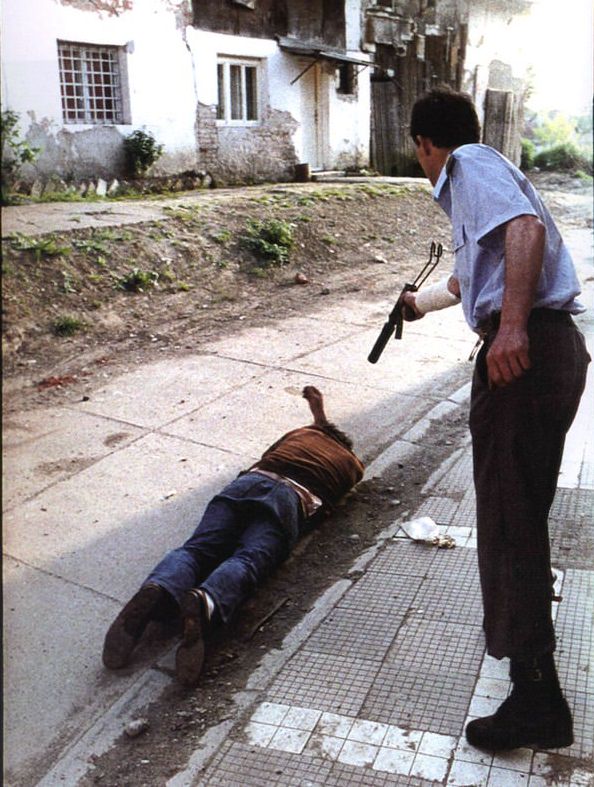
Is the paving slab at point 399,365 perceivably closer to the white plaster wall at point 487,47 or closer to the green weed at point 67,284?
the white plaster wall at point 487,47

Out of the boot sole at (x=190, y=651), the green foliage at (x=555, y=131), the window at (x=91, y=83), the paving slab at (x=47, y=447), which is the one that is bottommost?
the boot sole at (x=190, y=651)

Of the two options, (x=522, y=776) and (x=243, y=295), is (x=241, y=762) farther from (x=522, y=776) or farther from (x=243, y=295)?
(x=243, y=295)

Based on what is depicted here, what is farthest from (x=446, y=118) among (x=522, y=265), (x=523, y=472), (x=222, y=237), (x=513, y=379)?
(x=222, y=237)

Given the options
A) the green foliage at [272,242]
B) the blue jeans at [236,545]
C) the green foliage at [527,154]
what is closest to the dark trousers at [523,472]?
the blue jeans at [236,545]

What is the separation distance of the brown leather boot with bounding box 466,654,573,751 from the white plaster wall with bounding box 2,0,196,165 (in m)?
1.39

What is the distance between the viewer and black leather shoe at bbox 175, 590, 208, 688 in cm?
179

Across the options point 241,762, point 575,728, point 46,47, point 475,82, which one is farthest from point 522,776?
point 475,82

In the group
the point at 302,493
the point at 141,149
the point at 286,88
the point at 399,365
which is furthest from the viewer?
the point at 399,365

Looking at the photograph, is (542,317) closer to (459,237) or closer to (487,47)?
(459,237)

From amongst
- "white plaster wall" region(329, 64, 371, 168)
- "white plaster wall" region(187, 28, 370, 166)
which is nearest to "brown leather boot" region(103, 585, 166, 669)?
"white plaster wall" region(187, 28, 370, 166)

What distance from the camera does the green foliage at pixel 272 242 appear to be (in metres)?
2.67

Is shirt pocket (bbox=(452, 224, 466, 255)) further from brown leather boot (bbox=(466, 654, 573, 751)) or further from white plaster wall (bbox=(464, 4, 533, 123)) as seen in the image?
white plaster wall (bbox=(464, 4, 533, 123))

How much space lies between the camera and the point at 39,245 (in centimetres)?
154

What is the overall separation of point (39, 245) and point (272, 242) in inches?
51.0
